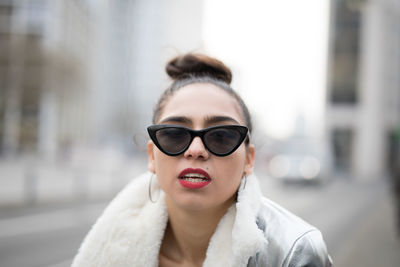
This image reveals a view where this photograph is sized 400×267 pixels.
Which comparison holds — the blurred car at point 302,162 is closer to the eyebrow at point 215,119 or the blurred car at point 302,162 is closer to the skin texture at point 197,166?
the skin texture at point 197,166

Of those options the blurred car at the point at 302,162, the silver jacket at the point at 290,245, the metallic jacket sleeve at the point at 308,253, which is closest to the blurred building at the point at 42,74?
the blurred car at the point at 302,162

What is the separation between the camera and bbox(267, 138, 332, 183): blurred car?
1725cm

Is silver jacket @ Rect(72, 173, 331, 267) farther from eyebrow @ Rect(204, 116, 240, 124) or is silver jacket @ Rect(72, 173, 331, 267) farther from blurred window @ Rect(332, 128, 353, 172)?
blurred window @ Rect(332, 128, 353, 172)

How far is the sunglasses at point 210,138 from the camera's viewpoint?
1607mm

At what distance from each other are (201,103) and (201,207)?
1.41ft

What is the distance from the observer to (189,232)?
1800 mm

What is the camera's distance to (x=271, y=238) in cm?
150

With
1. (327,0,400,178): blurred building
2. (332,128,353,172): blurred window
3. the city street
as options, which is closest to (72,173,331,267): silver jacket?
the city street

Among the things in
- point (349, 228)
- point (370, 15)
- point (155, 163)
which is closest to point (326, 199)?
point (349, 228)

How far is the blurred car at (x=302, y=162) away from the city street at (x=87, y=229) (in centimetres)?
453

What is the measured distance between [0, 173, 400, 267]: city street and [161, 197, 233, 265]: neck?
419 centimetres

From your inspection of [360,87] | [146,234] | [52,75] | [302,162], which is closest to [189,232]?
[146,234]

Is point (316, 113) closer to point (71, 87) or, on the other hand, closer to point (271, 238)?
point (71, 87)

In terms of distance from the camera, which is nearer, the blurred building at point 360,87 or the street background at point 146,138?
the street background at point 146,138
